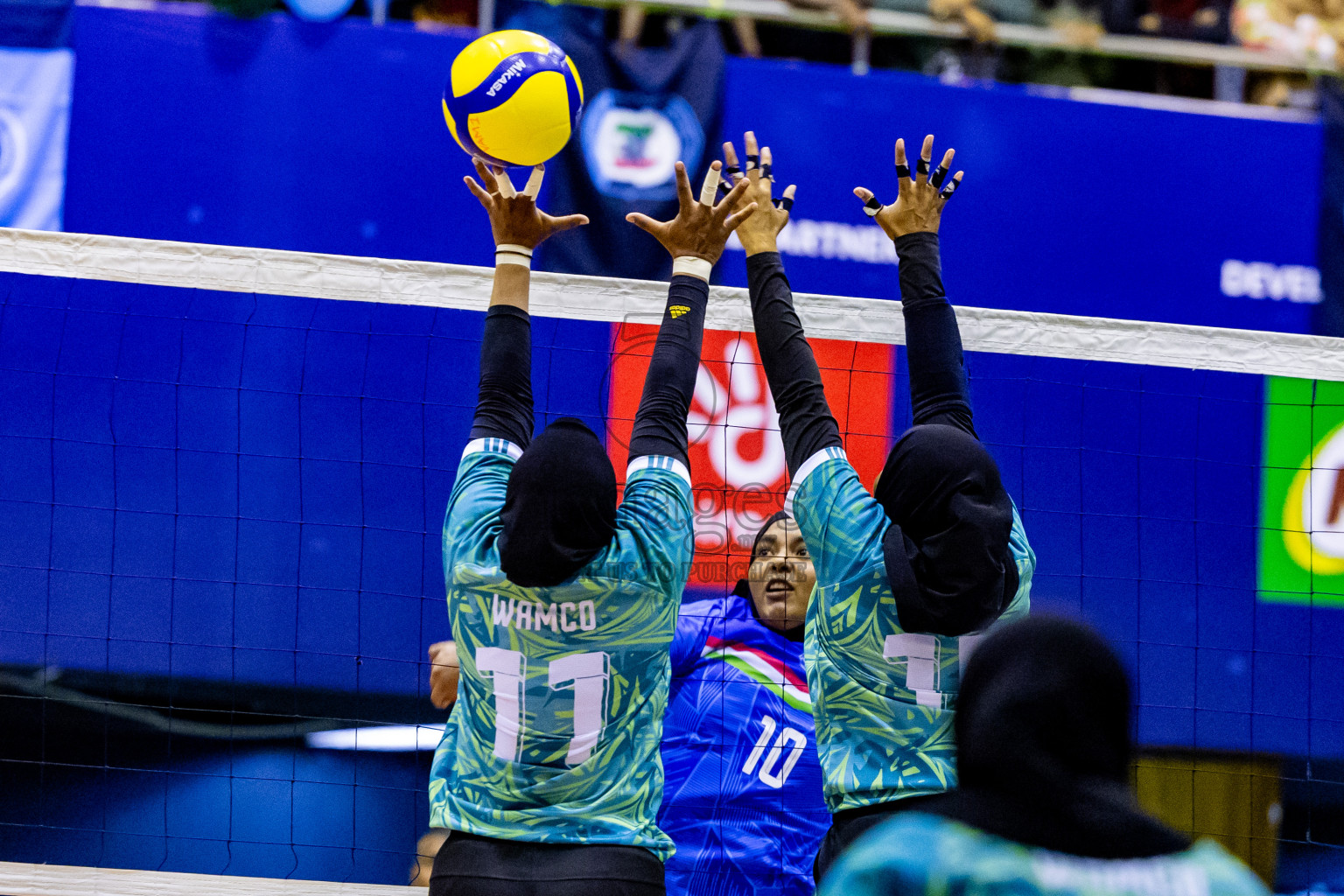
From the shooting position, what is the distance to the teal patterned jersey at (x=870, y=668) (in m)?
2.15

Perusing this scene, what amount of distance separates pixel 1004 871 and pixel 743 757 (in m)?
2.29

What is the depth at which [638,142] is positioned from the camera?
5516 millimetres

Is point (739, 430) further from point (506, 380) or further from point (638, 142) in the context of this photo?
point (506, 380)

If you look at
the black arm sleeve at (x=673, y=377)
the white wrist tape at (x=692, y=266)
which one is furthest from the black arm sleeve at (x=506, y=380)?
the white wrist tape at (x=692, y=266)

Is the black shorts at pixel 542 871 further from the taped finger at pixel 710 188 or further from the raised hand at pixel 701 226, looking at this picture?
the taped finger at pixel 710 188

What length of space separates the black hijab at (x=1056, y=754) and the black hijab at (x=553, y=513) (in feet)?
3.04

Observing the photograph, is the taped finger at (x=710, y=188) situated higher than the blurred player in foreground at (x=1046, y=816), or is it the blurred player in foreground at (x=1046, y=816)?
the taped finger at (x=710, y=188)

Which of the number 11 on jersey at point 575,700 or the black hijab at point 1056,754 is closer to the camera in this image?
the black hijab at point 1056,754

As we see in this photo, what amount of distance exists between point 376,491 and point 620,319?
7.41 ft

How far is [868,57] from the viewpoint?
6250mm

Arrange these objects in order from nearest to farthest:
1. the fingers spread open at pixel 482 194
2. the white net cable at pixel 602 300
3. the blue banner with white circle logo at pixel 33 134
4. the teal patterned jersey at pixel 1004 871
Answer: the teal patterned jersey at pixel 1004 871, the fingers spread open at pixel 482 194, the white net cable at pixel 602 300, the blue banner with white circle logo at pixel 33 134

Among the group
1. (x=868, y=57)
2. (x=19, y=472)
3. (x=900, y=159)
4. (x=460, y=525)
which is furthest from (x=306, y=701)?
(x=868, y=57)

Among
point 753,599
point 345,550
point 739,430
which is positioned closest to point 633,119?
point 739,430

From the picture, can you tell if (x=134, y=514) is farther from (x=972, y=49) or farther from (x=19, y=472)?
(x=972, y=49)
